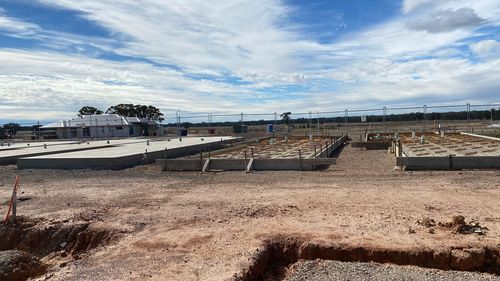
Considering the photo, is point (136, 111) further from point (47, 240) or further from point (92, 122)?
point (47, 240)

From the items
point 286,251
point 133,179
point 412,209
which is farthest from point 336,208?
point 133,179

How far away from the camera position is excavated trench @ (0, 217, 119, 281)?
6.27 meters

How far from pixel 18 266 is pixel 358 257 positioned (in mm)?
4792

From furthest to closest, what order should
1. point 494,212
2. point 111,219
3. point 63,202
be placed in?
point 63,202, point 111,219, point 494,212

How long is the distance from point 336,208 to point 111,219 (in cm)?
434

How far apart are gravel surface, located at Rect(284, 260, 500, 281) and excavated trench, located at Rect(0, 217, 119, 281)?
3.39 metres

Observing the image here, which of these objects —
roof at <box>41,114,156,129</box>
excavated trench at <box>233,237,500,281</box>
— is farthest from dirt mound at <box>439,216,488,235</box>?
roof at <box>41,114,156,129</box>

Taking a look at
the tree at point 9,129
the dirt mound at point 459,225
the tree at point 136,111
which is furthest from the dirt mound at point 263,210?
the tree at point 136,111

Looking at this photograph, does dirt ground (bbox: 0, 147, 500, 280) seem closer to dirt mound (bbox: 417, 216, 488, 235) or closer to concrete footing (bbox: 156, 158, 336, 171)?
dirt mound (bbox: 417, 216, 488, 235)

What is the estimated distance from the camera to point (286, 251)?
19.8 feet

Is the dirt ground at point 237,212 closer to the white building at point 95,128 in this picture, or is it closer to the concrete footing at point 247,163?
the concrete footing at point 247,163

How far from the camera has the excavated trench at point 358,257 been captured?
533cm

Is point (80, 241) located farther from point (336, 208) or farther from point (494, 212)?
point (494, 212)

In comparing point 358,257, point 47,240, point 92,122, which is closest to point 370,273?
point 358,257
